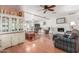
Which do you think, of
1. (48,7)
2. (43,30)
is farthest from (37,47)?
(48,7)

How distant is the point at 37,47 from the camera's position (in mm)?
2334

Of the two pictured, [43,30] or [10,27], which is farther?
[43,30]

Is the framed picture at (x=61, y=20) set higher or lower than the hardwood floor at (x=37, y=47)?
→ higher

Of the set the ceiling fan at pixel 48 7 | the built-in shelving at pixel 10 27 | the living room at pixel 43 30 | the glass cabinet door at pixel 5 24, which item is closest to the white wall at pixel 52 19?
the living room at pixel 43 30

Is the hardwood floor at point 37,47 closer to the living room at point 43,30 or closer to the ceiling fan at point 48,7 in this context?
the living room at point 43,30

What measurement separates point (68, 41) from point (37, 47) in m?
0.74

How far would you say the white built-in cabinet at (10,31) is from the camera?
2.23m

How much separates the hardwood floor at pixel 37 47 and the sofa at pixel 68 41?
0.41 ft

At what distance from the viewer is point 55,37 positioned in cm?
238

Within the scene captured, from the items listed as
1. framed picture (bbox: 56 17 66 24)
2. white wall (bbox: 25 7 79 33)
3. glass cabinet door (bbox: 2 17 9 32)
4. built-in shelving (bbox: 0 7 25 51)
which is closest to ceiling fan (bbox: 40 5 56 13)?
white wall (bbox: 25 7 79 33)

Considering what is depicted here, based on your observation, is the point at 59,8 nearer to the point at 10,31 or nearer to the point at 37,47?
the point at 37,47

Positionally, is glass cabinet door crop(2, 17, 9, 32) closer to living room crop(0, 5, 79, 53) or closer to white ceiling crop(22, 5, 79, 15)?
living room crop(0, 5, 79, 53)

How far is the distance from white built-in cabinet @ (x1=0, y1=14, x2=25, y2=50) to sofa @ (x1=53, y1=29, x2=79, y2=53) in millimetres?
813

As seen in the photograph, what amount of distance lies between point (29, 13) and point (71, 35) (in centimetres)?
109
